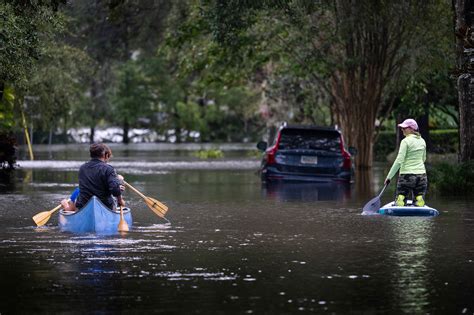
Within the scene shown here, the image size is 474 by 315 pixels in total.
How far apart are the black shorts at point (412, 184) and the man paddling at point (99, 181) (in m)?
4.90

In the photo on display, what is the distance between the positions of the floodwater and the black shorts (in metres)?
0.64

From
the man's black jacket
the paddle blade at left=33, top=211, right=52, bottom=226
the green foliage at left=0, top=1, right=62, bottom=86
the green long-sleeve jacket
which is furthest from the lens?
the green foliage at left=0, top=1, right=62, bottom=86

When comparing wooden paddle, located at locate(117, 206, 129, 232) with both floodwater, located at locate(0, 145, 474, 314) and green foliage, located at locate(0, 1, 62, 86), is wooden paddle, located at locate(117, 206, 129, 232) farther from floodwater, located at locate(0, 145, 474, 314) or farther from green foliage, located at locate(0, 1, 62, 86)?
green foliage, located at locate(0, 1, 62, 86)

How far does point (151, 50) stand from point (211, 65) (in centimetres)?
2751

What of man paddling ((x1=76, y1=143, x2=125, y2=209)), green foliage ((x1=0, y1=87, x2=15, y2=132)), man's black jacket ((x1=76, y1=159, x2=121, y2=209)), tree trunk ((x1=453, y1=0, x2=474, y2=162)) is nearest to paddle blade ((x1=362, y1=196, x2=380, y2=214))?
man paddling ((x1=76, y1=143, x2=125, y2=209))

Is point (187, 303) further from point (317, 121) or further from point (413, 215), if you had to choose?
point (317, 121)

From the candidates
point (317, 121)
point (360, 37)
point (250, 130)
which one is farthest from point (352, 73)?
point (250, 130)

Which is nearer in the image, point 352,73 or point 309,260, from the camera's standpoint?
point 309,260

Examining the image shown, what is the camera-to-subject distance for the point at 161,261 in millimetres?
13297

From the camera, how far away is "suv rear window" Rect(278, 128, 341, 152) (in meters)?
29.7

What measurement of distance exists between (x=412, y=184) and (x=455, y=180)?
244 inches

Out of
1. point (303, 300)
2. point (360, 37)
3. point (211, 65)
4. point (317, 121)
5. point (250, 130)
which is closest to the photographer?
point (303, 300)

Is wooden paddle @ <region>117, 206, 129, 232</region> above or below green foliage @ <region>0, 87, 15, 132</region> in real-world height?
below

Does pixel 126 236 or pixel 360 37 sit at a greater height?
pixel 360 37
